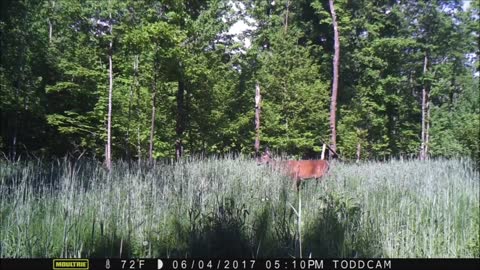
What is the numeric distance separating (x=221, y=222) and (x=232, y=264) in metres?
0.83

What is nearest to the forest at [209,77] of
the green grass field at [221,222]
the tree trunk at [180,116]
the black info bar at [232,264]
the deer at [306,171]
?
the tree trunk at [180,116]

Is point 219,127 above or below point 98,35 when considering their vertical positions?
below

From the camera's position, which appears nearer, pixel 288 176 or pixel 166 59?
pixel 288 176

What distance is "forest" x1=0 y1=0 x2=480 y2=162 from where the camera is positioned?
49.0ft

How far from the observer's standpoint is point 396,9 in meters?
26.0

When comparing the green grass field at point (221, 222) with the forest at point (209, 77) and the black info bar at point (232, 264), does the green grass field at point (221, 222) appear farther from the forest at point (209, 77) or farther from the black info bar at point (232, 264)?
the forest at point (209, 77)

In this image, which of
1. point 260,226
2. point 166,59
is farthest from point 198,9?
point 260,226

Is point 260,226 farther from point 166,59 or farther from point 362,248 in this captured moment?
point 166,59

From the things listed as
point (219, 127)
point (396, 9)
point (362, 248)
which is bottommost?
point (362, 248)

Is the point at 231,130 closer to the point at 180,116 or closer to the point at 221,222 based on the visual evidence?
the point at 180,116

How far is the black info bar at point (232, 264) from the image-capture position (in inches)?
106

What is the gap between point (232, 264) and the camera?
2.88 meters

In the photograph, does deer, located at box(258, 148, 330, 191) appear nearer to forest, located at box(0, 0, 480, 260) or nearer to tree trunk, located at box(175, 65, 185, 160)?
forest, located at box(0, 0, 480, 260)

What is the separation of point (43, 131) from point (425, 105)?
2328cm
